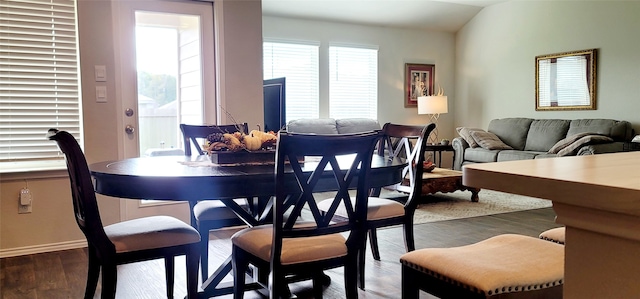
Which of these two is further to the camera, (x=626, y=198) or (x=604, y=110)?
(x=604, y=110)

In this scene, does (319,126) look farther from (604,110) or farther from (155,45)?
(604,110)

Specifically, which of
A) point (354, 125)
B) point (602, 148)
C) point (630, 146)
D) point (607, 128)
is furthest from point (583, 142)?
point (354, 125)

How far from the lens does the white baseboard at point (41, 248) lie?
334 centimetres

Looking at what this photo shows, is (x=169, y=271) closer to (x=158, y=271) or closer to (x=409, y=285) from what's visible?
(x=158, y=271)

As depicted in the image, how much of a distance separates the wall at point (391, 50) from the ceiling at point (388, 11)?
12 cm

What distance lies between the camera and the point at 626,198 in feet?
1.96

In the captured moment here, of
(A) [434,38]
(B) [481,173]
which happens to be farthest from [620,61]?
(B) [481,173]

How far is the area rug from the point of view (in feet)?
15.2

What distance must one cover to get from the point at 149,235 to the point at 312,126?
16.2ft

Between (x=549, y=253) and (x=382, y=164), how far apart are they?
3.26 ft

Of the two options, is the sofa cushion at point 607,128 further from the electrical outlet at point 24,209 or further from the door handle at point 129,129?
the electrical outlet at point 24,209

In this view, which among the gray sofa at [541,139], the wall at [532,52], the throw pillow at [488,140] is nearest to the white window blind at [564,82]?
the wall at [532,52]

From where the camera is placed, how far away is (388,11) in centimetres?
750

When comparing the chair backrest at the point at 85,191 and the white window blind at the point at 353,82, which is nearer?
the chair backrest at the point at 85,191
